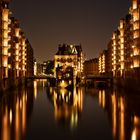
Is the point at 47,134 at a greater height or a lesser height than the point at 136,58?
lesser

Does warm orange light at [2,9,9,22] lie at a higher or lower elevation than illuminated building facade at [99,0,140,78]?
higher

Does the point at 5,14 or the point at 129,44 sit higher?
the point at 5,14

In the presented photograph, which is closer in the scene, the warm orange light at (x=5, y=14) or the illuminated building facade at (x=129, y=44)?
the illuminated building facade at (x=129, y=44)

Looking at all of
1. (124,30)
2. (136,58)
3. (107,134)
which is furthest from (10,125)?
(124,30)

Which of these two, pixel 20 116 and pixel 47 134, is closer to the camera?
pixel 47 134

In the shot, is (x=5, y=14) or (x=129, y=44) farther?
(x=129, y=44)

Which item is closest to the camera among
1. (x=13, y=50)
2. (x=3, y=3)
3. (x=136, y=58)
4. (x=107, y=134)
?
(x=107, y=134)

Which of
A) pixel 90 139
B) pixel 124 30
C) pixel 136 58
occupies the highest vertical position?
pixel 124 30

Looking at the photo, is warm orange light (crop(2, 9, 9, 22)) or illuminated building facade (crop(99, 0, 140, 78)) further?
warm orange light (crop(2, 9, 9, 22))

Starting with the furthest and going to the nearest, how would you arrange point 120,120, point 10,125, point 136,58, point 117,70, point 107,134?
point 117,70 < point 136,58 < point 120,120 < point 10,125 < point 107,134

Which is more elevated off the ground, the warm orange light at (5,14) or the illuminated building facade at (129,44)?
the warm orange light at (5,14)

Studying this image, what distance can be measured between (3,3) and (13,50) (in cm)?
2478

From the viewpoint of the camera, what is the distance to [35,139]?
29.5 metres

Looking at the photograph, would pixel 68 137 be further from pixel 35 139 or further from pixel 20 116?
pixel 20 116
